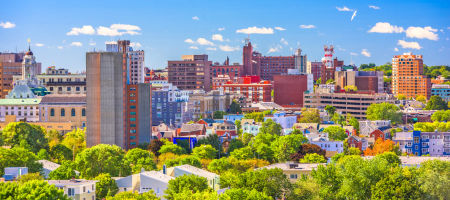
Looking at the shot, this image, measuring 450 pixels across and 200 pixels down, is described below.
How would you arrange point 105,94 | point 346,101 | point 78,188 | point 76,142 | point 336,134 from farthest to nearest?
1. point 346,101
2. point 336,134
3. point 76,142
4. point 105,94
5. point 78,188

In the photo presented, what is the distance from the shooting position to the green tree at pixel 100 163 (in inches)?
3319

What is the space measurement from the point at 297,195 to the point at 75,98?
8256 centimetres

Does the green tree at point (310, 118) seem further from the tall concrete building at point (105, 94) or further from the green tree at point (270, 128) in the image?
the tall concrete building at point (105, 94)

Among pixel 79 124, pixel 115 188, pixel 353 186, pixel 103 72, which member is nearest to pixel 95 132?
pixel 103 72

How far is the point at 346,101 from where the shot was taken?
616 ft

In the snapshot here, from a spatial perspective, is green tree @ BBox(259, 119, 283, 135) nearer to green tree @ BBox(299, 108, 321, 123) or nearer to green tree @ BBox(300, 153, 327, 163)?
green tree @ BBox(299, 108, 321, 123)

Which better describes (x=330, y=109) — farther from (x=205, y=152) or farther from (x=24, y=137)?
(x=24, y=137)

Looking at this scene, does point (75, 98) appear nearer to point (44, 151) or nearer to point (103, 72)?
point (103, 72)

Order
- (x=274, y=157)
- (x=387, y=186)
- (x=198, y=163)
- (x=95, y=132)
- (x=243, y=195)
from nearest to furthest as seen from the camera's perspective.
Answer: (x=243, y=195)
(x=387, y=186)
(x=198, y=163)
(x=274, y=157)
(x=95, y=132)

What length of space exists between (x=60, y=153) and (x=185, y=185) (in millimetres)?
32203

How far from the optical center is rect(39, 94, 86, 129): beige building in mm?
142625

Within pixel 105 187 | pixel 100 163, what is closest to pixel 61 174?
pixel 105 187

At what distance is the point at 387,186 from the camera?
229 ft

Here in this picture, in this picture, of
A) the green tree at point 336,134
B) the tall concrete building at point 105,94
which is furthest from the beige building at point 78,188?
the green tree at point 336,134
